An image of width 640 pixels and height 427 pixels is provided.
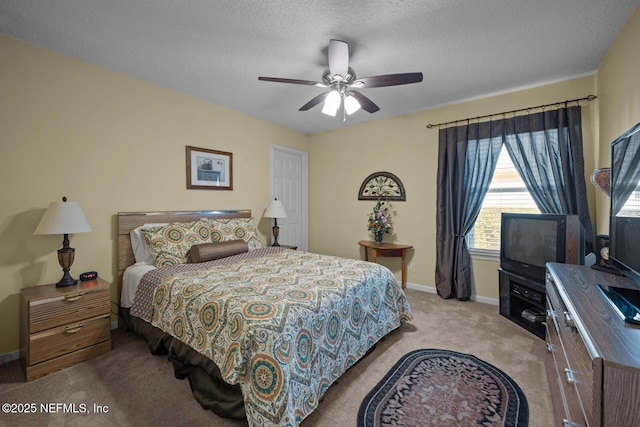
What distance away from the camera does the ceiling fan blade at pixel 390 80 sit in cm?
197

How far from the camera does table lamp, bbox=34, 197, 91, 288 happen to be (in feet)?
6.73

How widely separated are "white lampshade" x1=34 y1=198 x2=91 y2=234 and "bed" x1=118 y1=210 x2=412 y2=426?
0.53m

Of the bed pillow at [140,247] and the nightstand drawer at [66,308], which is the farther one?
the bed pillow at [140,247]

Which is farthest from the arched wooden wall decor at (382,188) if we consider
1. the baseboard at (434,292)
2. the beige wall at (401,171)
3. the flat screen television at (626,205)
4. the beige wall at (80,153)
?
the flat screen television at (626,205)

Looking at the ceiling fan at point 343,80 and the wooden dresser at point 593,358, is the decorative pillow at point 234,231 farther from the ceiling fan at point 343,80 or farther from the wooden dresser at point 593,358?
the wooden dresser at point 593,358

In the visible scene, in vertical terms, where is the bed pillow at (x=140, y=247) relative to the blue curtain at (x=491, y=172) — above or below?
below

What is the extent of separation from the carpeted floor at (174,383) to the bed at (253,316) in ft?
0.33

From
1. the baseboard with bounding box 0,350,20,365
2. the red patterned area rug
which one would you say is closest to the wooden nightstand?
the baseboard with bounding box 0,350,20,365

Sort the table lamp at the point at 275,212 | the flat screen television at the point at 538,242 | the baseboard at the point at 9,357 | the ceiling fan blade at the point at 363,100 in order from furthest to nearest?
the table lamp at the point at 275,212 < the ceiling fan blade at the point at 363,100 < the flat screen television at the point at 538,242 < the baseboard at the point at 9,357

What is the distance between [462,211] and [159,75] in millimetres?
3765

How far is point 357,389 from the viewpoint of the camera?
1.80 m

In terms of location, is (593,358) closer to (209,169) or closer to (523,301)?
(523,301)

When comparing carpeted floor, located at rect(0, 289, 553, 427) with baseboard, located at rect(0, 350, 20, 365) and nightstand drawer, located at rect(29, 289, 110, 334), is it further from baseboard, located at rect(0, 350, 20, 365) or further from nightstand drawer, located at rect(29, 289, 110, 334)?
nightstand drawer, located at rect(29, 289, 110, 334)

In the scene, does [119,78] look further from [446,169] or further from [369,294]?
[446,169]
